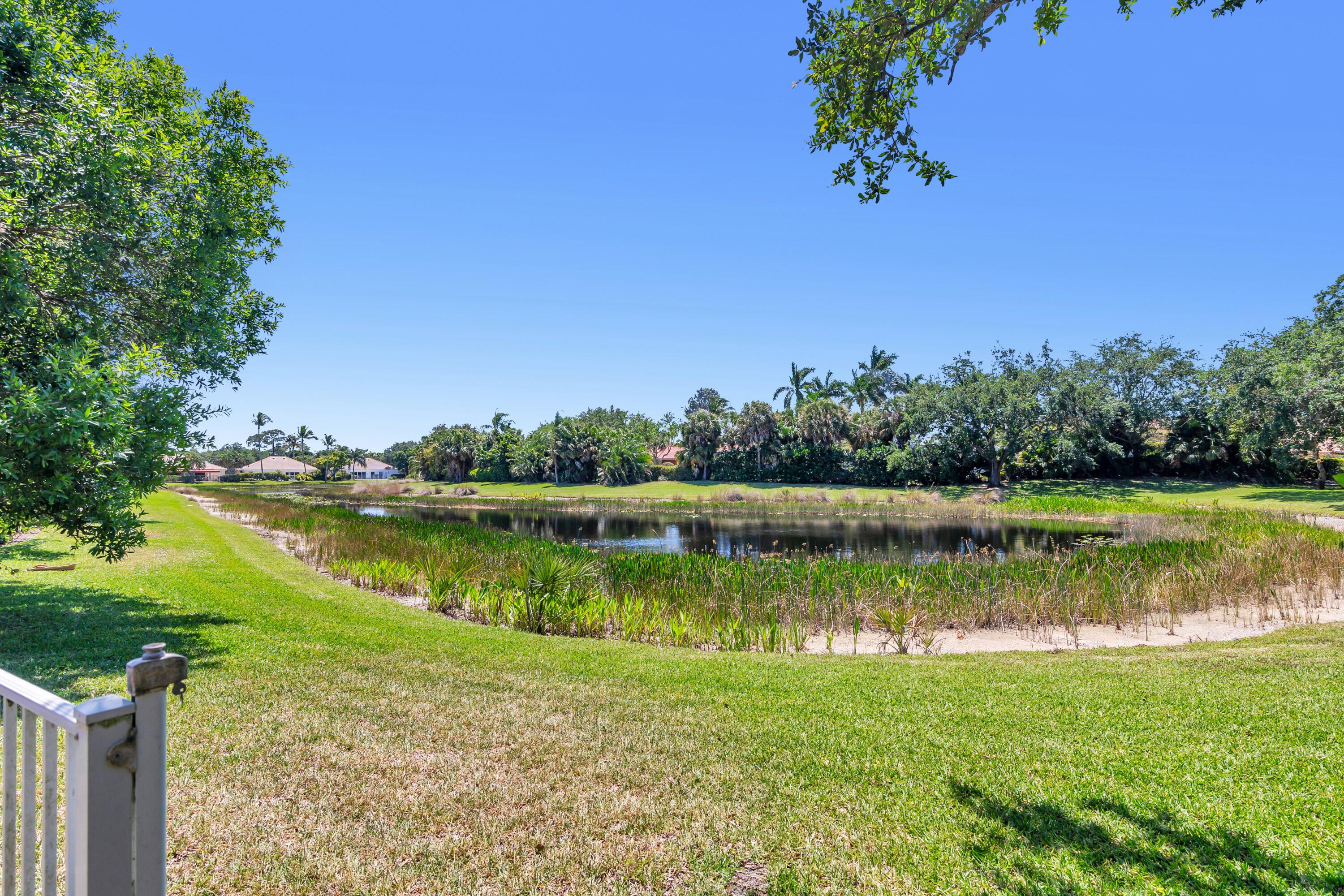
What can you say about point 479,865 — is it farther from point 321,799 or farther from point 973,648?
point 973,648

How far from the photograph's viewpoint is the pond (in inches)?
1019

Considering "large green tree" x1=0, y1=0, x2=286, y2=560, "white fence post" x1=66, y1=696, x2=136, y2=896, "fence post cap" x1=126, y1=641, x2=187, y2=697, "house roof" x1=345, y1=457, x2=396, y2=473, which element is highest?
"house roof" x1=345, y1=457, x2=396, y2=473

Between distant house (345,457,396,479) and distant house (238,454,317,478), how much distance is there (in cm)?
663

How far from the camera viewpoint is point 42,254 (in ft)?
27.6

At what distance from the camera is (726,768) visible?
5125 millimetres

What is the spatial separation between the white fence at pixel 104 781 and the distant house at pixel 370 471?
13693 cm

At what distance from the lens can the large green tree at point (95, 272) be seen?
7.00m

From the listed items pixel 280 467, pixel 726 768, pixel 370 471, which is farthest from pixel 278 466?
pixel 726 768

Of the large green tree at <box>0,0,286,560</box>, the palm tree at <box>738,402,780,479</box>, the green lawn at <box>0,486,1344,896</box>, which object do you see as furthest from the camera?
the palm tree at <box>738,402,780,479</box>

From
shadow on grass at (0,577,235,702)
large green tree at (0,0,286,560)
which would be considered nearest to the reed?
shadow on grass at (0,577,235,702)

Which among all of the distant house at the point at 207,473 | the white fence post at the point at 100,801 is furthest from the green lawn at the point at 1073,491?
the distant house at the point at 207,473

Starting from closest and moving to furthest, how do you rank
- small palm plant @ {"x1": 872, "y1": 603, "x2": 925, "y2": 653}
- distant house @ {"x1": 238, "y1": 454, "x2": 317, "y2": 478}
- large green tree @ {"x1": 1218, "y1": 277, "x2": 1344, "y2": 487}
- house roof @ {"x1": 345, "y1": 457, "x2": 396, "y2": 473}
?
small palm plant @ {"x1": 872, "y1": 603, "x2": 925, "y2": 653} → large green tree @ {"x1": 1218, "y1": 277, "x2": 1344, "y2": 487} → distant house @ {"x1": 238, "y1": 454, "x2": 317, "y2": 478} → house roof @ {"x1": 345, "y1": 457, "x2": 396, "y2": 473}

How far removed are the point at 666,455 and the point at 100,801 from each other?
301 ft

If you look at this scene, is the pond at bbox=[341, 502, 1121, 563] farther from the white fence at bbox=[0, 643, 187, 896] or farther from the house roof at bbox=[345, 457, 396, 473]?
the house roof at bbox=[345, 457, 396, 473]
